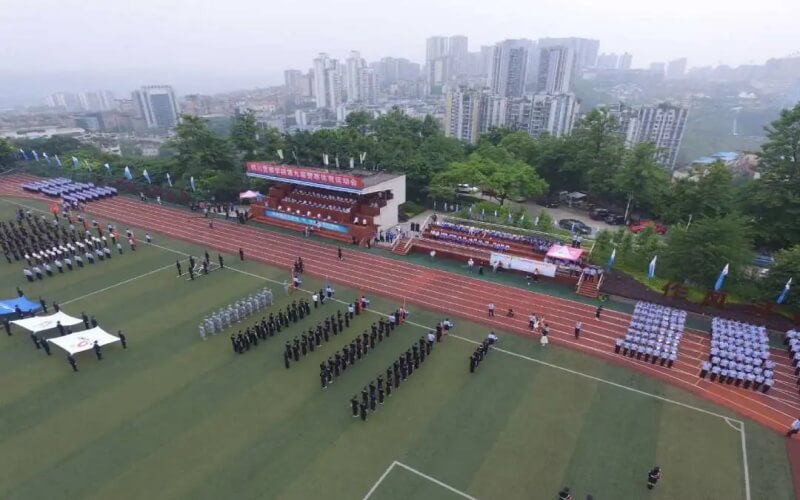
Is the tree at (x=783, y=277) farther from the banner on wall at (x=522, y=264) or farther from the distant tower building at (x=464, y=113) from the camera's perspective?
the distant tower building at (x=464, y=113)

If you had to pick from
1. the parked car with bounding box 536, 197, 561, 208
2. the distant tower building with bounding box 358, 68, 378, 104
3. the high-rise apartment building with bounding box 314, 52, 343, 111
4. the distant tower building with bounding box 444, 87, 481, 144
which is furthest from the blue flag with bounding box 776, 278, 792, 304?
the distant tower building with bounding box 358, 68, 378, 104

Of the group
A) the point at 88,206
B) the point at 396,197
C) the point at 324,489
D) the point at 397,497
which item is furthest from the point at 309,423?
the point at 88,206

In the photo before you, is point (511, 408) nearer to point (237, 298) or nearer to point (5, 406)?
point (237, 298)

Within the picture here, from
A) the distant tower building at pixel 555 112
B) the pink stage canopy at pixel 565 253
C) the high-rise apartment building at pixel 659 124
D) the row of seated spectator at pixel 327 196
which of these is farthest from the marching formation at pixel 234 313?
the high-rise apartment building at pixel 659 124

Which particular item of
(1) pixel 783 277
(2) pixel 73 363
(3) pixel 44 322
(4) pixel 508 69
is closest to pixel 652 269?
(1) pixel 783 277

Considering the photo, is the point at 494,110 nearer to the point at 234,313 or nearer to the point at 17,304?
the point at 234,313

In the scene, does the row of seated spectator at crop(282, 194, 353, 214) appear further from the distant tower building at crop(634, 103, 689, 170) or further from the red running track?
the distant tower building at crop(634, 103, 689, 170)
